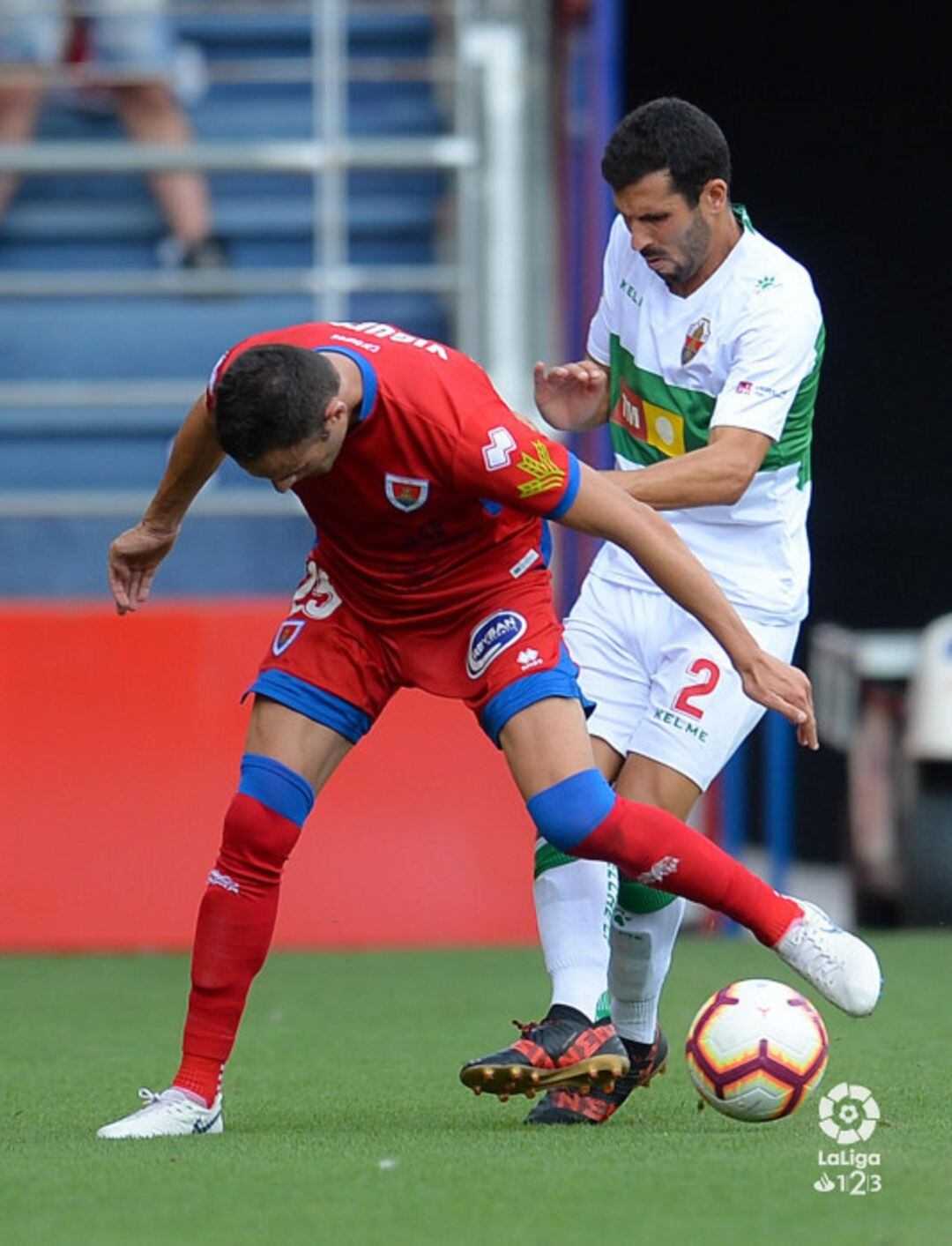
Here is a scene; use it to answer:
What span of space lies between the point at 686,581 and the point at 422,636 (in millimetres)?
590

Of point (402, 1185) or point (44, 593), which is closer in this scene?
point (402, 1185)

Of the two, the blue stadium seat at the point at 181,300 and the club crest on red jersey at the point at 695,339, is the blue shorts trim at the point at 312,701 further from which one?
the blue stadium seat at the point at 181,300

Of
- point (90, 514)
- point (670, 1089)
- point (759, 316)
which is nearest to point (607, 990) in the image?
point (670, 1089)

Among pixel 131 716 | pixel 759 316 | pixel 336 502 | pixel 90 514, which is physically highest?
pixel 759 316

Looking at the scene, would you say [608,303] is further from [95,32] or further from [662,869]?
[95,32]

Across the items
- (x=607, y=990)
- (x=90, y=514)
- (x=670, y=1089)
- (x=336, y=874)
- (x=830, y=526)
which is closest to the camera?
(x=607, y=990)

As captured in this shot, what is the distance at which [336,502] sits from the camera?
4.72m

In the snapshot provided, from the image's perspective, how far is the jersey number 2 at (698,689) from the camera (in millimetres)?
5148

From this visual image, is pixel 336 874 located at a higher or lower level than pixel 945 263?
lower

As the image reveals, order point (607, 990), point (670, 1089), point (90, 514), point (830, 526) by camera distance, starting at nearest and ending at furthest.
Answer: point (607, 990), point (670, 1089), point (90, 514), point (830, 526)

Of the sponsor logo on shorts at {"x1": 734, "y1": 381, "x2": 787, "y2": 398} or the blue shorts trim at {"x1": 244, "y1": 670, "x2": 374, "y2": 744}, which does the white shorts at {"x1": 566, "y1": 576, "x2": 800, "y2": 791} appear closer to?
the sponsor logo on shorts at {"x1": 734, "y1": 381, "x2": 787, "y2": 398}

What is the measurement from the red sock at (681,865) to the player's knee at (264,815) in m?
0.54

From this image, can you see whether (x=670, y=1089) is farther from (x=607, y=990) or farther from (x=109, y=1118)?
(x=109, y=1118)

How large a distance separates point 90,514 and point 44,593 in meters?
0.36
